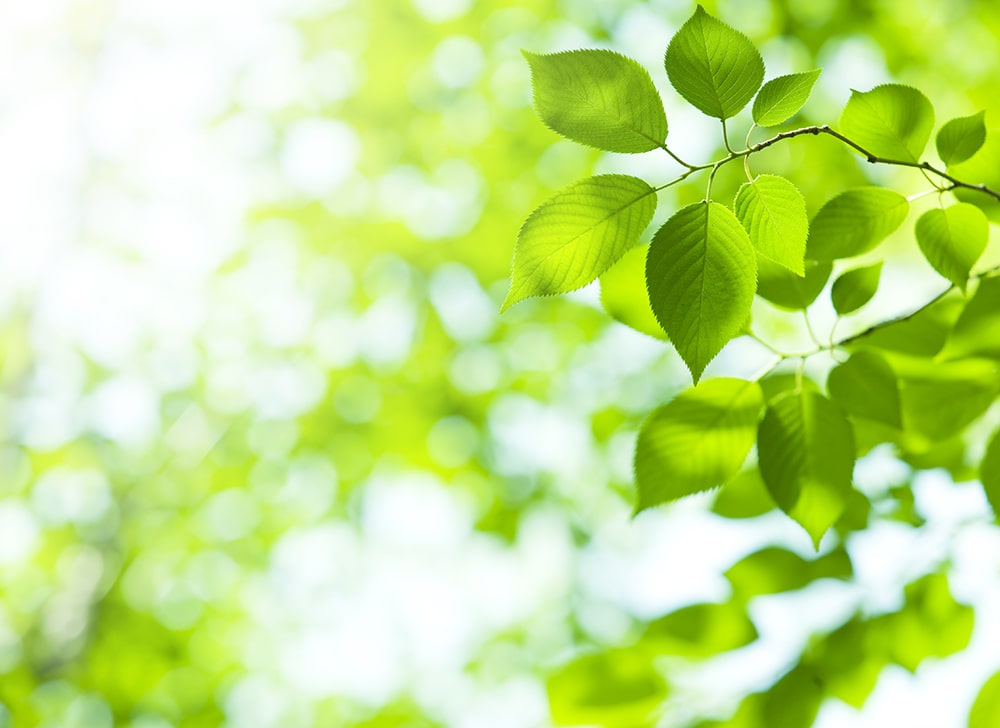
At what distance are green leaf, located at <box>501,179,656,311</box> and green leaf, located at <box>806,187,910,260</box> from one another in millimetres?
238

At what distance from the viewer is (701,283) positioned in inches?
22.2

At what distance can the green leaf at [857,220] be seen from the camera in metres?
0.71

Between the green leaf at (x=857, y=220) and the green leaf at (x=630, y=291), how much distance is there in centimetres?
18

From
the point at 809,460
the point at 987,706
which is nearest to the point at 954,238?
the point at 809,460

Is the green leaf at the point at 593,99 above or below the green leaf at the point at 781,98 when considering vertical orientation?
below

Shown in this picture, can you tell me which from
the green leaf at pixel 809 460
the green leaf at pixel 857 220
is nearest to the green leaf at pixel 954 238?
the green leaf at pixel 857 220

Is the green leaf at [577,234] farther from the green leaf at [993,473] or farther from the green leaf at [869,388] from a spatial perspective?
the green leaf at [993,473]

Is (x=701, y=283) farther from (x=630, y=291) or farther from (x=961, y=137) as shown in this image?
(x=961, y=137)

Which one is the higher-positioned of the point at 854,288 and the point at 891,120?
the point at 891,120

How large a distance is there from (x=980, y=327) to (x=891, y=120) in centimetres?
32

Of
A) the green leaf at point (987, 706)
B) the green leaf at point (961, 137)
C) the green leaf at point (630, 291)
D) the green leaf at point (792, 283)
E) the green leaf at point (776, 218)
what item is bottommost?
the green leaf at point (987, 706)

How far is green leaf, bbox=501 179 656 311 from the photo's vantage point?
58 cm

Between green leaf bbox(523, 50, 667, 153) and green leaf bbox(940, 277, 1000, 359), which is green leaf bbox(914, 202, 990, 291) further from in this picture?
green leaf bbox(523, 50, 667, 153)

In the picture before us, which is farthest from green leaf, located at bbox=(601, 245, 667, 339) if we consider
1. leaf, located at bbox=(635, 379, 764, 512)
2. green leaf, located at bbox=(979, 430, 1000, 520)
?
green leaf, located at bbox=(979, 430, 1000, 520)
